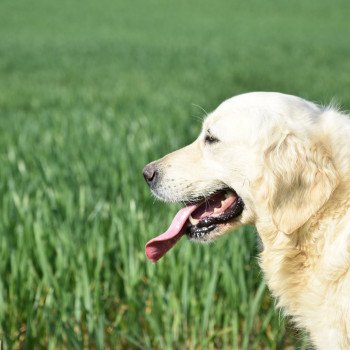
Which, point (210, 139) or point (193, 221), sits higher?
point (210, 139)

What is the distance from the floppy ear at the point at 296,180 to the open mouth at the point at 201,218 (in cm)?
30

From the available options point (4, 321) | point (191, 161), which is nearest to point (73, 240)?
point (4, 321)

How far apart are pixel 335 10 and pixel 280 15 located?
11.3 feet

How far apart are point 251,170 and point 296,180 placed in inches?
10.7

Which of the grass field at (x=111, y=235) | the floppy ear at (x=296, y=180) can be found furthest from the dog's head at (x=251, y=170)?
the grass field at (x=111, y=235)

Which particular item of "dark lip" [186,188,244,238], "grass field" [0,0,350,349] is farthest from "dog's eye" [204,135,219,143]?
"grass field" [0,0,350,349]

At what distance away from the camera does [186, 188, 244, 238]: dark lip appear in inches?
127

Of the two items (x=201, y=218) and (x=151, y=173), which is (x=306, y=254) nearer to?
(x=201, y=218)

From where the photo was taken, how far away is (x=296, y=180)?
2902 mm

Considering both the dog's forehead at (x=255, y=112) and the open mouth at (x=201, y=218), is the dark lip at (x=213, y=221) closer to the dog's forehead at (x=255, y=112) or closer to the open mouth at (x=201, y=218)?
the open mouth at (x=201, y=218)

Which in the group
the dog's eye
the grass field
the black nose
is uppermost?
the dog's eye

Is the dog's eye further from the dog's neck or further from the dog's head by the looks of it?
the dog's neck

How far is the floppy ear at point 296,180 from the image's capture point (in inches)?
112

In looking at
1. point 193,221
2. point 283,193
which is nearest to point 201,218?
point 193,221
